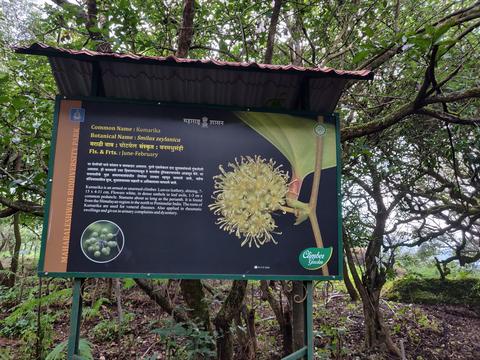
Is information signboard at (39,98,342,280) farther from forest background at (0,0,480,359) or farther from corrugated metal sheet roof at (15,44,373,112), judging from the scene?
forest background at (0,0,480,359)

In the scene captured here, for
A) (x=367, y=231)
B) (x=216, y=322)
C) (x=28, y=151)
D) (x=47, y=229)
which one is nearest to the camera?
(x=47, y=229)

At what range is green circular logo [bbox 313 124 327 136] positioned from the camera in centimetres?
264

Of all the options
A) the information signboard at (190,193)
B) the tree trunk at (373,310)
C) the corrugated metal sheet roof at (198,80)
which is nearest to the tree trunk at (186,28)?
the corrugated metal sheet roof at (198,80)

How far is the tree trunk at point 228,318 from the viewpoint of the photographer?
3.69m

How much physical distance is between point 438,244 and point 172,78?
6869 mm

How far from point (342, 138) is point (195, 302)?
7.92ft

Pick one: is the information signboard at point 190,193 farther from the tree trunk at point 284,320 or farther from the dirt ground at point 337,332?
the dirt ground at point 337,332

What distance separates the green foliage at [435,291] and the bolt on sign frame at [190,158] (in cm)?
680

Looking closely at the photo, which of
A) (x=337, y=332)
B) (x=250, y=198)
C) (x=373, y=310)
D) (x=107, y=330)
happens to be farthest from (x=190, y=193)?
(x=107, y=330)

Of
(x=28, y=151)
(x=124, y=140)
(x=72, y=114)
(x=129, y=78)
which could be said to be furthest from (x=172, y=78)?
(x=28, y=151)

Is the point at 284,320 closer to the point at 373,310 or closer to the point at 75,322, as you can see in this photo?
the point at 373,310

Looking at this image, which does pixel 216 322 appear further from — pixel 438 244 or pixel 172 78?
pixel 438 244

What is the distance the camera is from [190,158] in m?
2.49

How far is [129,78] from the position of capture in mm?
2531
